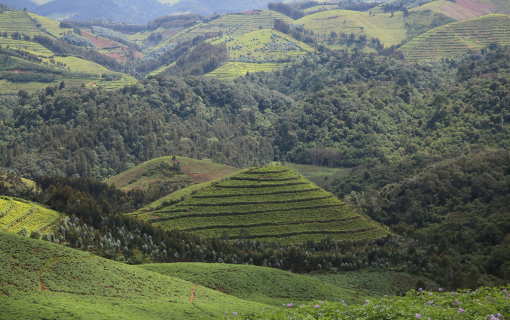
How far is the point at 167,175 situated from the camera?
135750 millimetres

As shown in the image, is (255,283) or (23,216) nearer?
(255,283)

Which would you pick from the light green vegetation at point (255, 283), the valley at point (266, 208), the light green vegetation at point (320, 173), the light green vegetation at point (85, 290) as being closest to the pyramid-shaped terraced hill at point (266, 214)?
the valley at point (266, 208)

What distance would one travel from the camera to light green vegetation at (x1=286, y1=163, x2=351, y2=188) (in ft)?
474

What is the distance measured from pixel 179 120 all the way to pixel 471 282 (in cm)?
15246

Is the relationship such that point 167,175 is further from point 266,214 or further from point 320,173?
point 320,173

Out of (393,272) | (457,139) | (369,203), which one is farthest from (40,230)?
(457,139)

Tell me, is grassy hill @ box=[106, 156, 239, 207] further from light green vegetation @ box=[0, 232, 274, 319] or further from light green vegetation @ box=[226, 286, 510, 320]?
light green vegetation @ box=[226, 286, 510, 320]

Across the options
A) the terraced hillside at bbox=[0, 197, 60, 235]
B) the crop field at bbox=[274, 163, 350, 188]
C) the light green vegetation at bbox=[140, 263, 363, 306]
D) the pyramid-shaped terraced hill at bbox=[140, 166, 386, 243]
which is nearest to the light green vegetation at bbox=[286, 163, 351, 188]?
the crop field at bbox=[274, 163, 350, 188]

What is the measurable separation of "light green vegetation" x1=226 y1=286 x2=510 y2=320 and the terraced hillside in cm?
4648

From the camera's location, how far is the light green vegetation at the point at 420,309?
21516 millimetres

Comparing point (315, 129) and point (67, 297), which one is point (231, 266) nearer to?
point (67, 297)

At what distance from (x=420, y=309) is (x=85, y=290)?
29.0 metres

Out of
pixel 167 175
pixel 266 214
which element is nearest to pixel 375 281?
pixel 266 214

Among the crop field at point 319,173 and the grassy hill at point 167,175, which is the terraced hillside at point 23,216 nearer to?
the grassy hill at point 167,175
